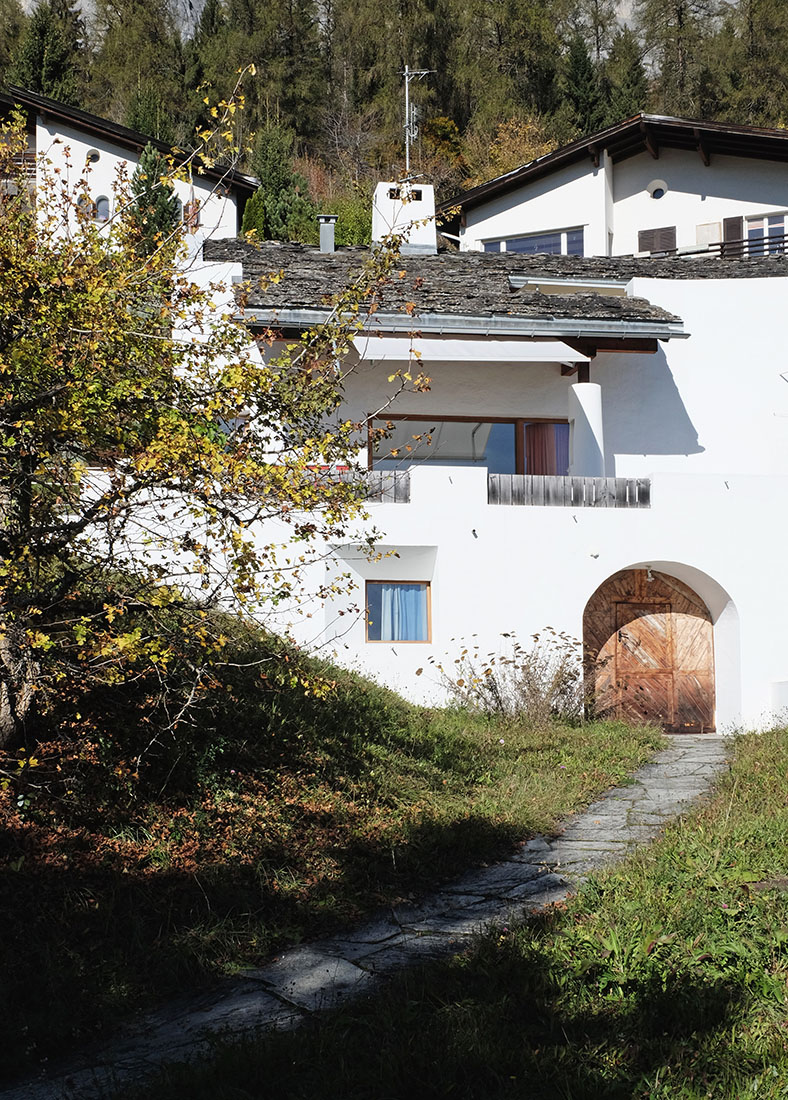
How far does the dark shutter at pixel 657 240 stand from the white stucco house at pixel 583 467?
20.1ft

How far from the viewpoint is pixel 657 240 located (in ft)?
96.9

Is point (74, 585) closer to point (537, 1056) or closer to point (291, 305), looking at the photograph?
point (537, 1056)

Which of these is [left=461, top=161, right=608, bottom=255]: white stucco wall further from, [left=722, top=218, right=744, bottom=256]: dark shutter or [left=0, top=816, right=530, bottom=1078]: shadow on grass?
[left=0, top=816, right=530, bottom=1078]: shadow on grass

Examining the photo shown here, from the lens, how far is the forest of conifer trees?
41031 mm

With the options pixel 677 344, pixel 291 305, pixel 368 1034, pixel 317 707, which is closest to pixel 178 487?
pixel 368 1034

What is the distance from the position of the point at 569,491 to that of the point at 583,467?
7.31ft

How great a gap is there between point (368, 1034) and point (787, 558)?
14.1m

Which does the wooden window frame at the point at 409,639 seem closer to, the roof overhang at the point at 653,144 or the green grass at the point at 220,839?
the green grass at the point at 220,839

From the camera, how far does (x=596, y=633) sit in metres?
18.1

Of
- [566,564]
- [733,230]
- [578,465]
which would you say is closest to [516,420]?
[578,465]

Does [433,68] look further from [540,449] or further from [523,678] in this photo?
[523,678]

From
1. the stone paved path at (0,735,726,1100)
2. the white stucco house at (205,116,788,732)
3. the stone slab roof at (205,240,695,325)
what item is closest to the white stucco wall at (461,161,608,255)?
the stone slab roof at (205,240,695,325)

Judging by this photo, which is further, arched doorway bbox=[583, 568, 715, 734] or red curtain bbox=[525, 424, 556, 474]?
red curtain bbox=[525, 424, 556, 474]

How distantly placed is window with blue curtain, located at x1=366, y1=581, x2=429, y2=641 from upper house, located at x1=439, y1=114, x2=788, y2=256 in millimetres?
14748
